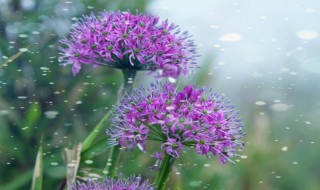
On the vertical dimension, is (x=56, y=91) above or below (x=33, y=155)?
above

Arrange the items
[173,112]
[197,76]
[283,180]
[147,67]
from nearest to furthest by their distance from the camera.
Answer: [173,112] → [147,67] → [197,76] → [283,180]

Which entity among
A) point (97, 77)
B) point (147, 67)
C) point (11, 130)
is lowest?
point (11, 130)

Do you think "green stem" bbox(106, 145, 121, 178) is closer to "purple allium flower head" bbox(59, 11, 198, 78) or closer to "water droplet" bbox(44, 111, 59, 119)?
"purple allium flower head" bbox(59, 11, 198, 78)

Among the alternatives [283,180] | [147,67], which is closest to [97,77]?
[283,180]

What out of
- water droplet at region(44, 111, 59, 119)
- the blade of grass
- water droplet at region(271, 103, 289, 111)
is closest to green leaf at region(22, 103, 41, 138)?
water droplet at region(44, 111, 59, 119)

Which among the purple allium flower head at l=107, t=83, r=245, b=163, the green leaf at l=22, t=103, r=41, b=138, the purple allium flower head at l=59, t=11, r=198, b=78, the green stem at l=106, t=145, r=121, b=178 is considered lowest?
the green leaf at l=22, t=103, r=41, b=138

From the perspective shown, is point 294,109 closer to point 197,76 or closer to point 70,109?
point 197,76
